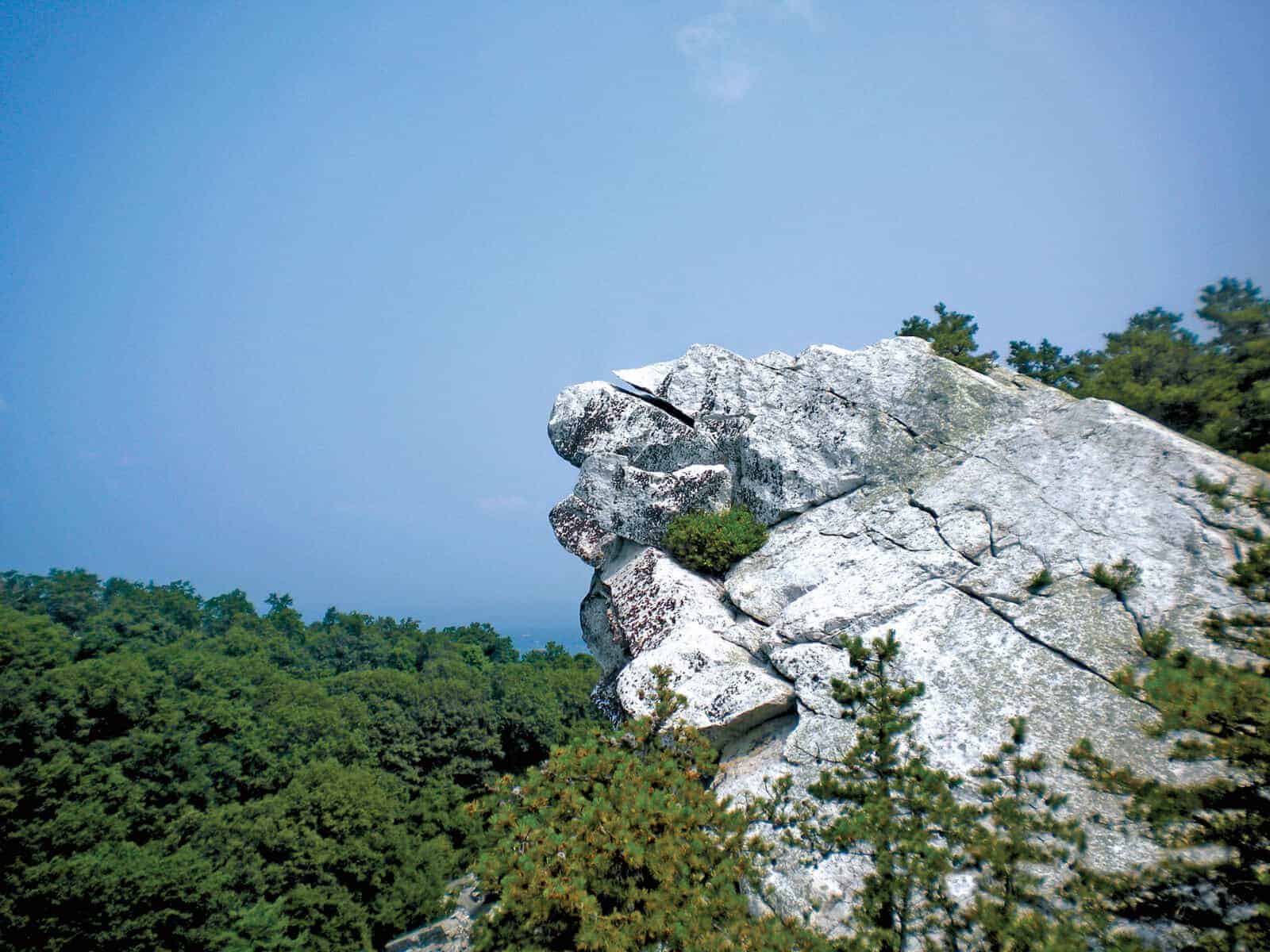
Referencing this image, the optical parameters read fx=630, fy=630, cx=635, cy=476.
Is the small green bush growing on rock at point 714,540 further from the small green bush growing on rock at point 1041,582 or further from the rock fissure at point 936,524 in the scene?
the small green bush growing on rock at point 1041,582

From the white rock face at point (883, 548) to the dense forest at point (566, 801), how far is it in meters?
0.52

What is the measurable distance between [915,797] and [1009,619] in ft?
14.6

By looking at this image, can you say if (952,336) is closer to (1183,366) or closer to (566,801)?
(1183,366)

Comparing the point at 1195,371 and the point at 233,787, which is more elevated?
the point at 233,787

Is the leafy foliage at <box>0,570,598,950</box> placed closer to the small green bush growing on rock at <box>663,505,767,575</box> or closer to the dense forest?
the dense forest

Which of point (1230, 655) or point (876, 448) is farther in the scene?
point (876, 448)

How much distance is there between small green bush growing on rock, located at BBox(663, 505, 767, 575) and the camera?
12641 millimetres

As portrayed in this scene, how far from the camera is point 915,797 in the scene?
532 cm

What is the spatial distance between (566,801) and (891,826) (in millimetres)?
3369

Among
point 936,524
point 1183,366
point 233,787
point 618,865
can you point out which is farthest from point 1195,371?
point 233,787

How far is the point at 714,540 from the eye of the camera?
12.6 meters

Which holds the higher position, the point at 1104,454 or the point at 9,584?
the point at 9,584

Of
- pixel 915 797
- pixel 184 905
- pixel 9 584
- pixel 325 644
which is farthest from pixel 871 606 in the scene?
pixel 9 584

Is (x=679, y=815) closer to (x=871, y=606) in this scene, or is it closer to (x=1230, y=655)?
(x=871, y=606)
